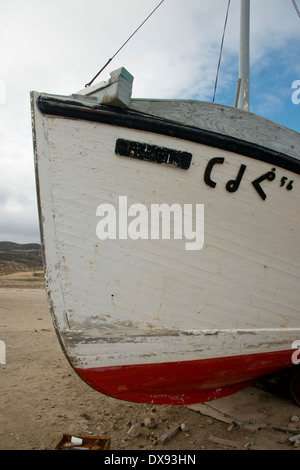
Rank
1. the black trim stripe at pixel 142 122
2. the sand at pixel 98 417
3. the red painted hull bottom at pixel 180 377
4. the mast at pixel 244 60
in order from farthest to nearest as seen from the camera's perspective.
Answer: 1. the mast at pixel 244 60
2. the sand at pixel 98 417
3. the red painted hull bottom at pixel 180 377
4. the black trim stripe at pixel 142 122

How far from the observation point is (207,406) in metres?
3.50

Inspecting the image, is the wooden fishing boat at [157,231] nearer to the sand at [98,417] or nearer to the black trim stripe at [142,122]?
the black trim stripe at [142,122]

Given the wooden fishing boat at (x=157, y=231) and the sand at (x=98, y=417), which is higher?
the wooden fishing boat at (x=157, y=231)

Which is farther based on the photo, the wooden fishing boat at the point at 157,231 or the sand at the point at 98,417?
the sand at the point at 98,417

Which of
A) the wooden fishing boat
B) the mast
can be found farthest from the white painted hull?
the mast

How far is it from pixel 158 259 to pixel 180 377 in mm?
1009

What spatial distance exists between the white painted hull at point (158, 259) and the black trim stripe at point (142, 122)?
0.10 feet

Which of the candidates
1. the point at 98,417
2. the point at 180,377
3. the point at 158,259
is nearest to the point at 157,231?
the point at 158,259

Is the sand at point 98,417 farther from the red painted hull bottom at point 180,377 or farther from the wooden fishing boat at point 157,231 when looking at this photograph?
the wooden fishing boat at point 157,231

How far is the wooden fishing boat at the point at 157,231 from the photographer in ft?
7.84

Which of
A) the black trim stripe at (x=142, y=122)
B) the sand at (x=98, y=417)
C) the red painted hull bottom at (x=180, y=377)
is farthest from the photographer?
the sand at (x=98, y=417)

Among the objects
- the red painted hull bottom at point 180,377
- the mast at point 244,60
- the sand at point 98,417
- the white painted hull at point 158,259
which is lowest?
the sand at point 98,417

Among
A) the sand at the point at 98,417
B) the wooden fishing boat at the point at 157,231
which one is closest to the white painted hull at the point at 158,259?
the wooden fishing boat at the point at 157,231

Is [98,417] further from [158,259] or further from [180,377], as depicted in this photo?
[158,259]
